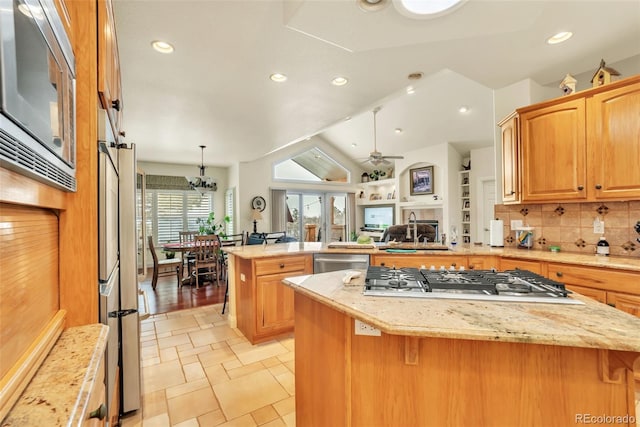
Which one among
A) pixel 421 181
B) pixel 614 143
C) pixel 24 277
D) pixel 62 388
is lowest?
pixel 62 388

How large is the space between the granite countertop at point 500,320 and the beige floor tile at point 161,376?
67.9 inches

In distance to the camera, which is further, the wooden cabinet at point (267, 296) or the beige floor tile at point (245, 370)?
the wooden cabinet at point (267, 296)

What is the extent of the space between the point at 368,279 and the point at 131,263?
137cm

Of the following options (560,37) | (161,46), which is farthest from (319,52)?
(560,37)

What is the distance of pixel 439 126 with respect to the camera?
19.5ft

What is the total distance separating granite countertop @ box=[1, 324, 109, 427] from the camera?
0.58m

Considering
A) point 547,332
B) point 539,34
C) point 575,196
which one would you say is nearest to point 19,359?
point 547,332

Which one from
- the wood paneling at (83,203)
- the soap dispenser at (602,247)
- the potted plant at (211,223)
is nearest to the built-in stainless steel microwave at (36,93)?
the wood paneling at (83,203)

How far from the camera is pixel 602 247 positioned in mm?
2514

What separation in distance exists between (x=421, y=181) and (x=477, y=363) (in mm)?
6302

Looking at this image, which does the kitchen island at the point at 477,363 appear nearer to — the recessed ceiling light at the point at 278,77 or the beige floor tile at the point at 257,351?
the beige floor tile at the point at 257,351

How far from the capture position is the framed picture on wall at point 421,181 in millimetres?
6781

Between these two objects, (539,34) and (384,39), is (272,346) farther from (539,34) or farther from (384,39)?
(539,34)

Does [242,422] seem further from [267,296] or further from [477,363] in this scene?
[477,363]
